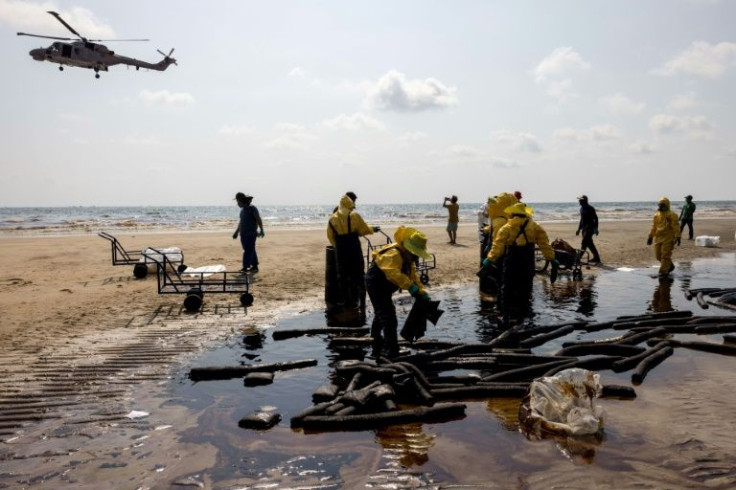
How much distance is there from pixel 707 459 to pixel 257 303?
849cm

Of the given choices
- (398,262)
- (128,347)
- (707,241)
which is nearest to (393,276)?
(398,262)

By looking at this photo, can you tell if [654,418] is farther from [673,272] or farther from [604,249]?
[604,249]

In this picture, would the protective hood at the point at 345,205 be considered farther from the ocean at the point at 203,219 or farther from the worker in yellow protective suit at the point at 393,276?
the ocean at the point at 203,219

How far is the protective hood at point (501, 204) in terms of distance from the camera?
1031 centimetres

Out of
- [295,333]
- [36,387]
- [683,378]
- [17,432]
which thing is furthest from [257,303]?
[683,378]

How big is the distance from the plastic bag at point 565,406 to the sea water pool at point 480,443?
4.9 inches

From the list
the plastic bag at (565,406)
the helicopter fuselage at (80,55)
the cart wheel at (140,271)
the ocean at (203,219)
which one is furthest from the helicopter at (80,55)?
the plastic bag at (565,406)

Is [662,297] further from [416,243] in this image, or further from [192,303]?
[192,303]

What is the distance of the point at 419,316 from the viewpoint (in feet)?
22.7

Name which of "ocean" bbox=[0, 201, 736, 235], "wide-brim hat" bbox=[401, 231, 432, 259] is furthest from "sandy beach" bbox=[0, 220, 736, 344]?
"ocean" bbox=[0, 201, 736, 235]

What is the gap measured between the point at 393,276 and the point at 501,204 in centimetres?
447

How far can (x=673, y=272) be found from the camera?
50.4 ft

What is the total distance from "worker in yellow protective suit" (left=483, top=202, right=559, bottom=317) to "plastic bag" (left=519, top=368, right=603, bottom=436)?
12.1 ft

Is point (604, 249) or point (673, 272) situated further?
point (604, 249)
